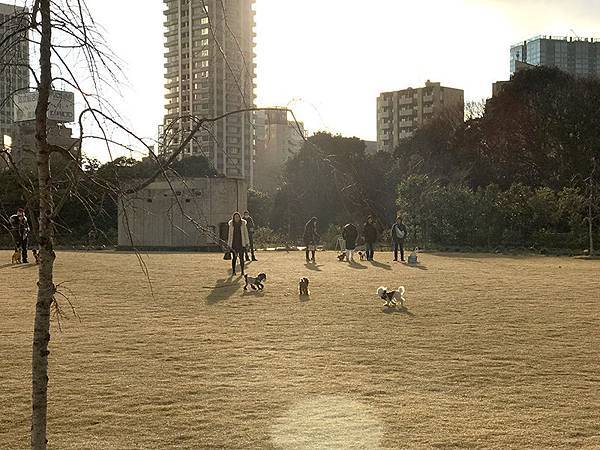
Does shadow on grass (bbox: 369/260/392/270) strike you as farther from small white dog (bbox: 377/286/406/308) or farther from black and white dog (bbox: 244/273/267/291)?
small white dog (bbox: 377/286/406/308)

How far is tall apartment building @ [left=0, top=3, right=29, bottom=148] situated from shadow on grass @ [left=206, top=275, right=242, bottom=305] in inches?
432

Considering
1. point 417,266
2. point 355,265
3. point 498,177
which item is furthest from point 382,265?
point 498,177

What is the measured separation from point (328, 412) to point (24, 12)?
4.33 m

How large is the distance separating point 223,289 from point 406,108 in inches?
3281

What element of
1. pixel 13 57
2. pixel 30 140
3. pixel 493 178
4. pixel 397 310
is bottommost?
pixel 397 310

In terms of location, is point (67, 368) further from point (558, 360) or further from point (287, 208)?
point (287, 208)

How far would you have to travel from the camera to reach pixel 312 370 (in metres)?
8.08

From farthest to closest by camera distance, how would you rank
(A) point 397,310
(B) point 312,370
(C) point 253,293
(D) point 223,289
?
(D) point 223,289 → (C) point 253,293 → (A) point 397,310 → (B) point 312,370

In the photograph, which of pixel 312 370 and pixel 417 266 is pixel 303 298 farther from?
pixel 417 266

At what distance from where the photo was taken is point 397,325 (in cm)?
1126

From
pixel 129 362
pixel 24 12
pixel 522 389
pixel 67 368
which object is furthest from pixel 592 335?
pixel 24 12

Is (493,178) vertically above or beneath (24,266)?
above

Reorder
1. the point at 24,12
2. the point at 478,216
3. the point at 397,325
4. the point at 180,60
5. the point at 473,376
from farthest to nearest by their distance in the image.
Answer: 1. the point at 180,60
2. the point at 478,216
3. the point at 397,325
4. the point at 473,376
5. the point at 24,12

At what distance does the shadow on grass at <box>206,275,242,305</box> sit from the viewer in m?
14.7
